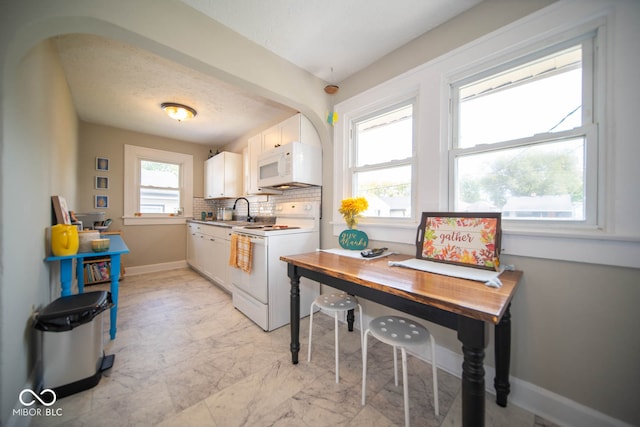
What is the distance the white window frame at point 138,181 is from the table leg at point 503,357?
16.6 ft

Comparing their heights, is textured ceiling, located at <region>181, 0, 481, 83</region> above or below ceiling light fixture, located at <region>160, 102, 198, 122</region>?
above

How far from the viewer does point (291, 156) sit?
95.0 inches

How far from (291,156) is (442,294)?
6.45ft

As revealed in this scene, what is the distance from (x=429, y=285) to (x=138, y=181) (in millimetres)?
4999

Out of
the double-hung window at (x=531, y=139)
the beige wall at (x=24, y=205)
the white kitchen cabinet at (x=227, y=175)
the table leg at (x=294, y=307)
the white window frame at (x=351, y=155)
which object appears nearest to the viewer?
the beige wall at (x=24, y=205)

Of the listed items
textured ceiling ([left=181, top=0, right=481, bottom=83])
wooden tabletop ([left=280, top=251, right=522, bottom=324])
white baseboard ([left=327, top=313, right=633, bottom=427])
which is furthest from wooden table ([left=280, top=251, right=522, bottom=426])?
textured ceiling ([left=181, top=0, right=481, bottom=83])

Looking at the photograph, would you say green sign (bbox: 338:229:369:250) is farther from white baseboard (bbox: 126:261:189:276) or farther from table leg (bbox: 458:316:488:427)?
white baseboard (bbox: 126:261:189:276)

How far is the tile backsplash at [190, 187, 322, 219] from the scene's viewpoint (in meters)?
2.81

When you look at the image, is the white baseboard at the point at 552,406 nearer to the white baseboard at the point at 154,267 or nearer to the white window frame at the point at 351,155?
the white window frame at the point at 351,155

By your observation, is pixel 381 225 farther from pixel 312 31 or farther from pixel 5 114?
pixel 5 114

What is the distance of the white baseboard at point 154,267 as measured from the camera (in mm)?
3906

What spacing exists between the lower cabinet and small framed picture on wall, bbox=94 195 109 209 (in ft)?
4.18

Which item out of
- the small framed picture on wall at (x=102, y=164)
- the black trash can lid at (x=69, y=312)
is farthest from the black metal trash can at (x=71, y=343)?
the small framed picture on wall at (x=102, y=164)

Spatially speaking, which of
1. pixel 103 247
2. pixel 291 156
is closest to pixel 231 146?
pixel 291 156
